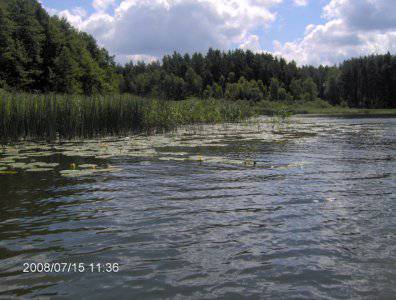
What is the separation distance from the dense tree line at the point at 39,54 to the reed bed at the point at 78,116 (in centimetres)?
2179

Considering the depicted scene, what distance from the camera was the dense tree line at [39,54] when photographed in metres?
43.3

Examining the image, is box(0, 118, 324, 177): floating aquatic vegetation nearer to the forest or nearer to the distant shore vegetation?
the distant shore vegetation

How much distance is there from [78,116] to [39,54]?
34235 millimetres

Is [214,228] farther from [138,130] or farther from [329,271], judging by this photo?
[138,130]

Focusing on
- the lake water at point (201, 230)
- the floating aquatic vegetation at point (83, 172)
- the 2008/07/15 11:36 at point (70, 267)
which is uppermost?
the floating aquatic vegetation at point (83, 172)

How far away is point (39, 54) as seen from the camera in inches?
1907

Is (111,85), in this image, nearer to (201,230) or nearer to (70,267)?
(201,230)

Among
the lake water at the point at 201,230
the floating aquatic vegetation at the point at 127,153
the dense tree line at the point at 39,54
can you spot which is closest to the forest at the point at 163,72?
the dense tree line at the point at 39,54

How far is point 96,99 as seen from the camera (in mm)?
19625

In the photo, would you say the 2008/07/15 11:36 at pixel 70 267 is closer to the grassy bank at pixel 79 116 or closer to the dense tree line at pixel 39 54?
the grassy bank at pixel 79 116

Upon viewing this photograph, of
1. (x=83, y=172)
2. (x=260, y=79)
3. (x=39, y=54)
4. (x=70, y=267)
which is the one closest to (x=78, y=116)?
(x=83, y=172)

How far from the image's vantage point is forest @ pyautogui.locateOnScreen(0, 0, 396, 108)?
45.7 m

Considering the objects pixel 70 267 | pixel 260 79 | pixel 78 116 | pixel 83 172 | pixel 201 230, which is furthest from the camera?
pixel 260 79

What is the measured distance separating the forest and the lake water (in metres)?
16.8
